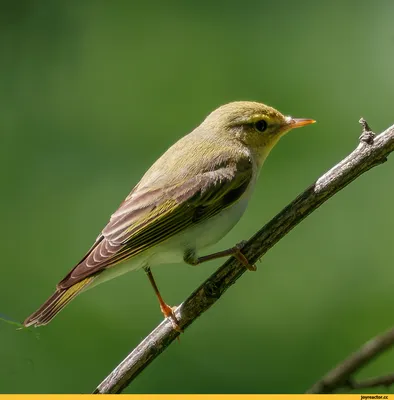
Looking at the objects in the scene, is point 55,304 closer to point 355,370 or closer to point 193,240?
point 193,240

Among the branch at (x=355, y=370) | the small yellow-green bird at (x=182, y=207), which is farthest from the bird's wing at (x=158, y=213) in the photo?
the branch at (x=355, y=370)

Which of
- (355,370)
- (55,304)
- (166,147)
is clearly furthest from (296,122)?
(355,370)

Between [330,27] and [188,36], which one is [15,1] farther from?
[330,27]

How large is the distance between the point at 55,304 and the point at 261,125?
1.52 metres

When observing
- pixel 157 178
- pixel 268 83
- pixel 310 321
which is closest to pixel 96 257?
pixel 157 178

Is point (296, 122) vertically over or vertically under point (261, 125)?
under

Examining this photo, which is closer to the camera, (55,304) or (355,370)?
(355,370)

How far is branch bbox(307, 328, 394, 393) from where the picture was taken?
2.00 meters

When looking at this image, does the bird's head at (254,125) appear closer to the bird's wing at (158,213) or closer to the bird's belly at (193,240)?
the bird's wing at (158,213)

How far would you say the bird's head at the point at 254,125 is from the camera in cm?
427

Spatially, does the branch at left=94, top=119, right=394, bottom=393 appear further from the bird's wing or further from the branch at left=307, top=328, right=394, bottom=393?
the branch at left=307, top=328, right=394, bottom=393

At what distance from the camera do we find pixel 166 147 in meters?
5.32

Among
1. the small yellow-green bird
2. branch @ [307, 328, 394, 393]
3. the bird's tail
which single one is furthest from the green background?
branch @ [307, 328, 394, 393]

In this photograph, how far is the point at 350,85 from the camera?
18.5 ft
